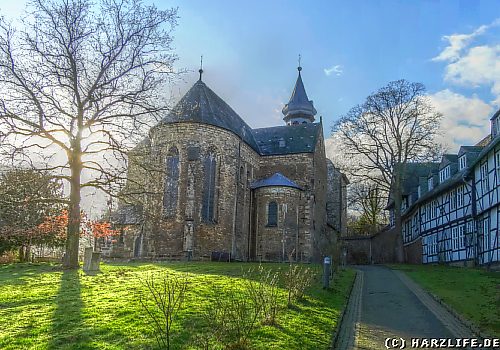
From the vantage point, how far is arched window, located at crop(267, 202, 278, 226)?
3497 cm

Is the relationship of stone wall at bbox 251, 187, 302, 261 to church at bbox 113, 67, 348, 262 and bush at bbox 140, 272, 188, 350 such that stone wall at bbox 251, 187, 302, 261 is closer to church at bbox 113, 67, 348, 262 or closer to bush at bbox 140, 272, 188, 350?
church at bbox 113, 67, 348, 262

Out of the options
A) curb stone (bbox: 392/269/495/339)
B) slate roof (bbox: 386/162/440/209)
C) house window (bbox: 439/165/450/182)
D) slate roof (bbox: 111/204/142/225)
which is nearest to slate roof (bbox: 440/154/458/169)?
house window (bbox: 439/165/450/182)

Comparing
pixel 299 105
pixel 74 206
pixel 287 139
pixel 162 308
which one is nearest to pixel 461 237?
pixel 287 139

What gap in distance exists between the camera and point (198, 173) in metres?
30.9

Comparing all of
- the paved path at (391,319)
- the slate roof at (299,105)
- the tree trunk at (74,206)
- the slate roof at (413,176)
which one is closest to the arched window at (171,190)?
the tree trunk at (74,206)

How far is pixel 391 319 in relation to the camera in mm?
12930

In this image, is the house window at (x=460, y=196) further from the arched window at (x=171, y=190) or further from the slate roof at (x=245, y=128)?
the arched window at (x=171, y=190)

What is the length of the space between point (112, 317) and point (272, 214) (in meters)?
25.6

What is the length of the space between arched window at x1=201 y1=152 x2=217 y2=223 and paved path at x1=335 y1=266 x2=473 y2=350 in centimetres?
1395

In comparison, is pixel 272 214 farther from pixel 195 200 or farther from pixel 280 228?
pixel 195 200

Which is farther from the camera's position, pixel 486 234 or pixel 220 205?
pixel 220 205

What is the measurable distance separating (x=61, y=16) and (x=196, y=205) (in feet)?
48.0

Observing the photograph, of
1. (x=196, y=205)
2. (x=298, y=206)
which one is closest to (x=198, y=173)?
(x=196, y=205)

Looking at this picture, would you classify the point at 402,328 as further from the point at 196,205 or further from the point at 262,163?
the point at 262,163
